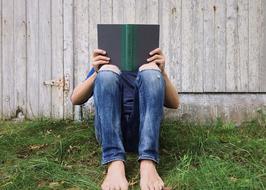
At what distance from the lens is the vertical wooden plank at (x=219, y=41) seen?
13.3ft

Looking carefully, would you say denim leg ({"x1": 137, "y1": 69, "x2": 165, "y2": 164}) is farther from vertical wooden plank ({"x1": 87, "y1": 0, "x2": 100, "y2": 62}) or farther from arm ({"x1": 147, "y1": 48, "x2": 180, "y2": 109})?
vertical wooden plank ({"x1": 87, "y1": 0, "x2": 100, "y2": 62})

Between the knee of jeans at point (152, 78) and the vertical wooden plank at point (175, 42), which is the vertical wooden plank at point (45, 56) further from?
the knee of jeans at point (152, 78)

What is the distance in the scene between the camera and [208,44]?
4.05 m

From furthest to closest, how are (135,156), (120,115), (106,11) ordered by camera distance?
(106,11) → (135,156) → (120,115)

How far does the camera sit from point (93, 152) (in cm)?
314

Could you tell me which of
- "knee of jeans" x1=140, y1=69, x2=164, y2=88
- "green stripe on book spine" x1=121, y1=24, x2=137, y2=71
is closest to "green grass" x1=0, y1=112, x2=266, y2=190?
"knee of jeans" x1=140, y1=69, x2=164, y2=88

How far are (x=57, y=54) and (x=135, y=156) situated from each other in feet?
4.77

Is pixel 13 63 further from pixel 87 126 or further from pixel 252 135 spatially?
pixel 252 135

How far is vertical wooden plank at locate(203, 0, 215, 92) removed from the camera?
405cm

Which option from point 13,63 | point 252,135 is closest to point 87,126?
point 13,63

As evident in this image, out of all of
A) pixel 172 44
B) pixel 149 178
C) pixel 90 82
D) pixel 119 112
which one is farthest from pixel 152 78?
pixel 172 44

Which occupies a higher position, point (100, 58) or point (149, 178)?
point (100, 58)

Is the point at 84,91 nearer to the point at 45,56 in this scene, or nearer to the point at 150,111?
the point at 150,111

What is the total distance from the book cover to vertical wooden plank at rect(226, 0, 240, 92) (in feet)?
5.08
